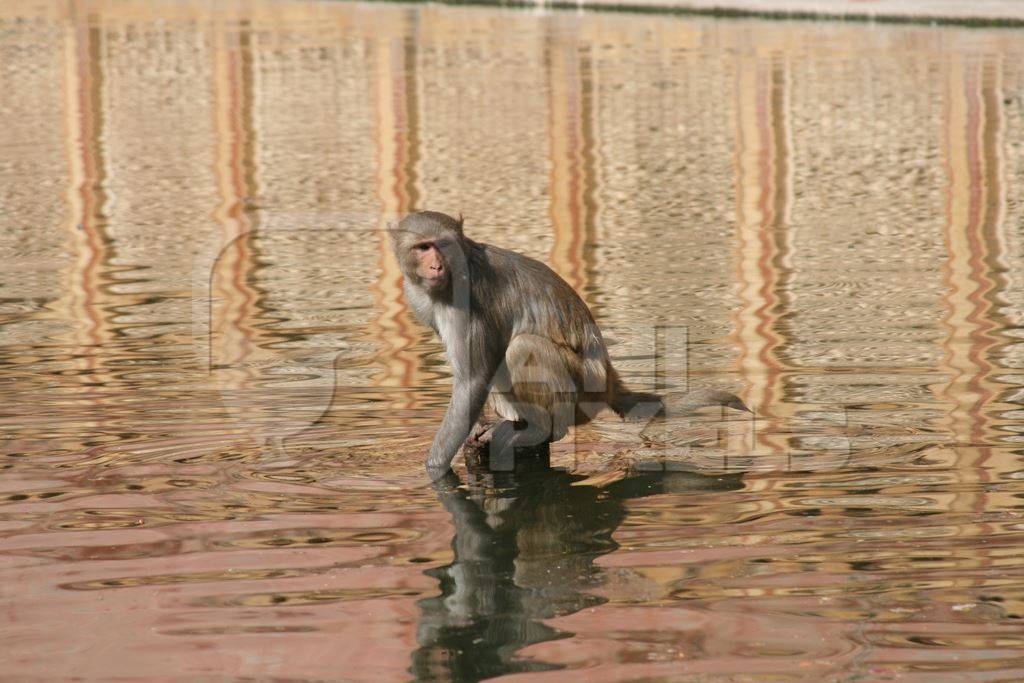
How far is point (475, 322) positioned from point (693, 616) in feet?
5.50

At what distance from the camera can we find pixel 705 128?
17562 mm

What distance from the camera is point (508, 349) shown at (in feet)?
20.1

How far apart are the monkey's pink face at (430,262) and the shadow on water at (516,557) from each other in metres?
0.76

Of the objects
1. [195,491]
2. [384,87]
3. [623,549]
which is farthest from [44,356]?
[384,87]

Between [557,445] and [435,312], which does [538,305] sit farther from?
[557,445]

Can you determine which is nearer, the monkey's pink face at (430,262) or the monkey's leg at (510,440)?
the monkey's pink face at (430,262)

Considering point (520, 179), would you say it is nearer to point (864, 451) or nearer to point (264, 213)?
point (264, 213)

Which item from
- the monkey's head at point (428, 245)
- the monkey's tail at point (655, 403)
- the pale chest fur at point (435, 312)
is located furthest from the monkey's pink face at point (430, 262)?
the monkey's tail at point (655, 403)

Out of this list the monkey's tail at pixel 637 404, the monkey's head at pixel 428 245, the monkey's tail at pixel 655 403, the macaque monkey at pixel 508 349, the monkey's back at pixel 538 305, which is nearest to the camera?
the monkey's head at pixel 428 245

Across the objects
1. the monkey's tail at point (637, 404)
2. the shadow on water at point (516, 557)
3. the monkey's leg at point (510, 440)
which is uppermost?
the monkey's tail at point (637, 404)

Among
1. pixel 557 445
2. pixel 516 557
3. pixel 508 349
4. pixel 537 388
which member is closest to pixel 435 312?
pixel 508 349

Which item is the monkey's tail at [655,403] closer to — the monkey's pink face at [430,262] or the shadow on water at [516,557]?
the shadow on water at [516,557]

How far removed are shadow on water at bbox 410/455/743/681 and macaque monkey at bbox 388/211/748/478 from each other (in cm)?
18

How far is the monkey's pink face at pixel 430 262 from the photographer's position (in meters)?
5.66
